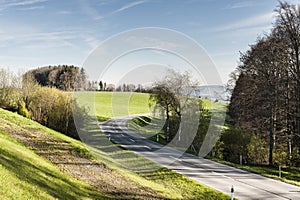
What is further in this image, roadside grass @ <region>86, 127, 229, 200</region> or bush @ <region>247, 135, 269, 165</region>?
bush @ <region>247, 135, 269, 165</region>

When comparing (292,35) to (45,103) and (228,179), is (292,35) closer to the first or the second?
(228,179)

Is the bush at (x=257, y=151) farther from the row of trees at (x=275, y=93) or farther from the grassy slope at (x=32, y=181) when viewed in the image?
the grassy slope at (x=32, y=181)

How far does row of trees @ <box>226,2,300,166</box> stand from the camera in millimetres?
20922

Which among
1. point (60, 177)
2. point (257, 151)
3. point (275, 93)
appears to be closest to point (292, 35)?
point (275, 93)

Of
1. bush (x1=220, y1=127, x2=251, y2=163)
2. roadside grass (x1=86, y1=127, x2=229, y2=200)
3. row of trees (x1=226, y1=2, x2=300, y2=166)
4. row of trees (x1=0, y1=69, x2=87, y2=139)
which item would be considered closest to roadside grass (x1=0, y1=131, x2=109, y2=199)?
roadside grass (x1=86, y1=127, x2=229, y2=200)

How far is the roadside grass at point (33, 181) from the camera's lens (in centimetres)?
684

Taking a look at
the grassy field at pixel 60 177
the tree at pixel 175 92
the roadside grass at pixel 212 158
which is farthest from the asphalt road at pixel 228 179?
the tree at pixel 175 92

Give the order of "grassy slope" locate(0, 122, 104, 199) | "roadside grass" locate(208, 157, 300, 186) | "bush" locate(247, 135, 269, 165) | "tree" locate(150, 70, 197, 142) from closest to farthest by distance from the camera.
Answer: "grassy slope" locate(0, 122, 104, 199)
"roadside grass" locate(208, 157, 300, 186)
"bush" locate(247, 135, 269, 165)
"tree" locate(150, 70, 197, 142)

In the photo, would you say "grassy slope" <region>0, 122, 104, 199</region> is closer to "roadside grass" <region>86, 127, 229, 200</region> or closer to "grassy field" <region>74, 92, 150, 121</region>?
"roadside grass" <region>86, 127, 229, 200</region>

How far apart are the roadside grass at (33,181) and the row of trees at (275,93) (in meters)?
16.1

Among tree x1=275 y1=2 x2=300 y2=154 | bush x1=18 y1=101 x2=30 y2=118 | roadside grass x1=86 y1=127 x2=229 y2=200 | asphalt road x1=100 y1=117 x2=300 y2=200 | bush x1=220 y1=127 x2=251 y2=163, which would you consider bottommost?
asphalt road x1=100 y1=117 x2=300 y2=200

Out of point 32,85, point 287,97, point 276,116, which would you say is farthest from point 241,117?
point 32,85

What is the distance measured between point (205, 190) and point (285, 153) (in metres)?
12.5

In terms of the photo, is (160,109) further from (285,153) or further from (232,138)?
(285,153)
